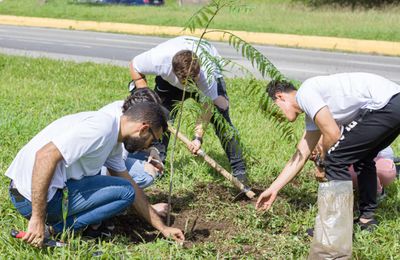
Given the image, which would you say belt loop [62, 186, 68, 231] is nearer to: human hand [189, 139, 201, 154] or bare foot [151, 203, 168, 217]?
bare foot [151, 203, 168, 217]

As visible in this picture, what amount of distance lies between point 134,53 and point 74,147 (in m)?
11.5

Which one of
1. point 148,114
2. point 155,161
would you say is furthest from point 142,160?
point 148,114

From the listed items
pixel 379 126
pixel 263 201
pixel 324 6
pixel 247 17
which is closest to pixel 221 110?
pixel 263 201

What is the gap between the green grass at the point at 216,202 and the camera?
3588mm

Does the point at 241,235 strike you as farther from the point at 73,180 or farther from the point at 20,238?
the point at 20,238

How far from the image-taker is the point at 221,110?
200 inches

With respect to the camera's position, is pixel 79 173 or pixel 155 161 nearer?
pixel 79 173

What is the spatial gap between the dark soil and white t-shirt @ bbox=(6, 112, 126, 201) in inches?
25.3

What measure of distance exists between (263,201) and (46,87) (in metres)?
5.23

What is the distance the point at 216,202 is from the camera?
15.2ft

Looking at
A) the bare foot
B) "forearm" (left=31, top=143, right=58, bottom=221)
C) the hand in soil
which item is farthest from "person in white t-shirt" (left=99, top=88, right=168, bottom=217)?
"forearm" (left=31, top=143, right=58, bottom=221)

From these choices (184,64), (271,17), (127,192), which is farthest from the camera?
(271,17)

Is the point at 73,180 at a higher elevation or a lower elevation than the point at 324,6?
higher

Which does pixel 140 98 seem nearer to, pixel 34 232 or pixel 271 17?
pixel 34 232
